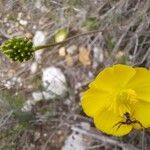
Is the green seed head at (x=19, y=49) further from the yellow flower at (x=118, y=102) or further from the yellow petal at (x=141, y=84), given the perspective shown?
the yellow petal at (x=141, y=84)

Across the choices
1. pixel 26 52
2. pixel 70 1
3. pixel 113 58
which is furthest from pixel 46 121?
pixel 26 52

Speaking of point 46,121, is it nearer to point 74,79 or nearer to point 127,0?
point 74,79

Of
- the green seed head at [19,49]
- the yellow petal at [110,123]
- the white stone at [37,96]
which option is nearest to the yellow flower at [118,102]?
the yellow petal at [110,123]

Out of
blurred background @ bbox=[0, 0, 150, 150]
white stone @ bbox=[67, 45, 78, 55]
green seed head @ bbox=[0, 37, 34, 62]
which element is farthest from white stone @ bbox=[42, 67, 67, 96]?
green seed head @ bbox=[0, 37, 34, 62]

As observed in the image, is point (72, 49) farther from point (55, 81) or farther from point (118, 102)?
point (118, 102)

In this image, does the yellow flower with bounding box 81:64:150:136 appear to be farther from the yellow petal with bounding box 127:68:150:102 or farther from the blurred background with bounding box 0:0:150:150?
the blurred background with bounding box 0:0:150:150
